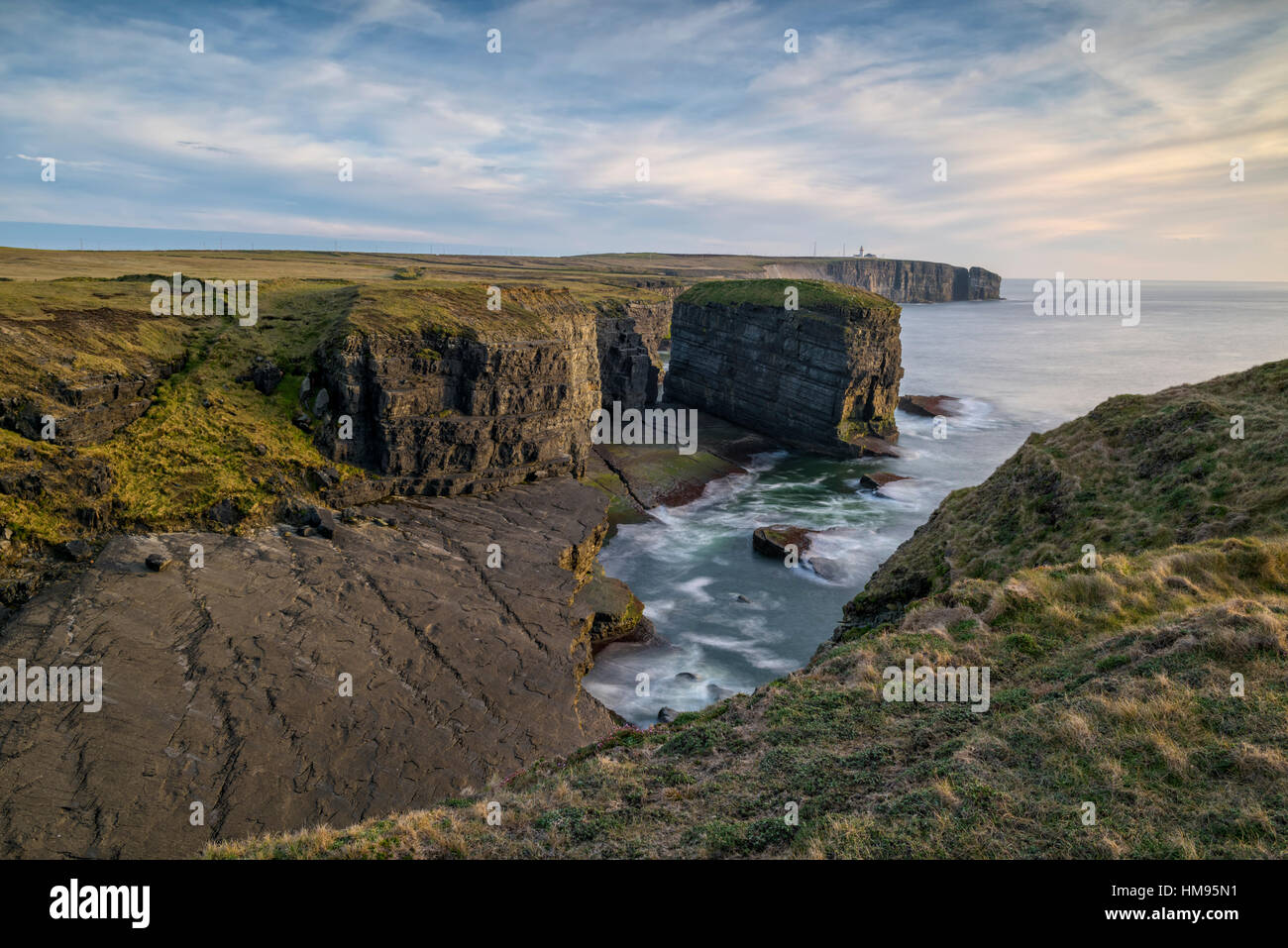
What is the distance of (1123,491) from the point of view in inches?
1007

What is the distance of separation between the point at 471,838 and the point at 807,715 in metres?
7.71

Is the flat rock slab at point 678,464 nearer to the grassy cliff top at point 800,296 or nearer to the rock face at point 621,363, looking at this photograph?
the rock face at point 621,363

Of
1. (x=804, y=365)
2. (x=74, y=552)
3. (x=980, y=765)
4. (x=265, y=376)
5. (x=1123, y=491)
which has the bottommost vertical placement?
(x=980, y=765)

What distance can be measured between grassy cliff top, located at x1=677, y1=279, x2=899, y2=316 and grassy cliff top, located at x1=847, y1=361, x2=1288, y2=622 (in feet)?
161

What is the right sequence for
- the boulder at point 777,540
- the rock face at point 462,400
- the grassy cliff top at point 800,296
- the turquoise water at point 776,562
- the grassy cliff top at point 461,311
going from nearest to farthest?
the turquoise water at point 776,562 < the rock face at point 462,400 < the grassy cliff top at point 461,311 < the boulder at point 777,540 < the grassy cliff top at point 800,296

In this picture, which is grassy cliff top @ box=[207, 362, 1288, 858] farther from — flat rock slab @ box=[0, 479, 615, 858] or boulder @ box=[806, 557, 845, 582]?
boulder @ box=[806, 557, 845, 582]

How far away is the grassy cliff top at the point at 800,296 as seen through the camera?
7869 centimetres

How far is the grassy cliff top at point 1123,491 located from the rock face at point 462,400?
86.9 feet

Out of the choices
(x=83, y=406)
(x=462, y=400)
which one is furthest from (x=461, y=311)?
(x=83, y=406)

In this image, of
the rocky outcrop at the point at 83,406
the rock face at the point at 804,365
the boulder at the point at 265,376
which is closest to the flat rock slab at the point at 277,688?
the rocky outcrop at the point at 83,406

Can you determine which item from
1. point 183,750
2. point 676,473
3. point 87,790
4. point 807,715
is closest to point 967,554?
point 807,715

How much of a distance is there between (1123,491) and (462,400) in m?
36.1

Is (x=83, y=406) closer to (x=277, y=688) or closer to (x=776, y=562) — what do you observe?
(x=277, y=688)
